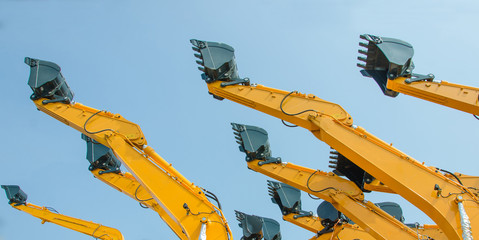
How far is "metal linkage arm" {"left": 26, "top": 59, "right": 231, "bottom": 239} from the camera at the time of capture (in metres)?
9.31

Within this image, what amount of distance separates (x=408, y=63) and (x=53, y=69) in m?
8.30

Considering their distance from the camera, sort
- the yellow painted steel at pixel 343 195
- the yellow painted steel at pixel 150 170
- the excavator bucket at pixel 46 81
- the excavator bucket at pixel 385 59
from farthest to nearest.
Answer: the excavator bucket at pixel 46 81 < the yellow painted steel at pixel 343 195 < the excavator bucket at pixel 385 59 < the yellow painted steel at pixel 150 170

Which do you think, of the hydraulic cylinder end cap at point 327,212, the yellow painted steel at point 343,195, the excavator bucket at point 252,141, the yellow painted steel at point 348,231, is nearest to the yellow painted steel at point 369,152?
the yellow painted steel at point 343,195

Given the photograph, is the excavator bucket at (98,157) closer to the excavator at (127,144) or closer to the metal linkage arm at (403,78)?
the excavator at (127,144)

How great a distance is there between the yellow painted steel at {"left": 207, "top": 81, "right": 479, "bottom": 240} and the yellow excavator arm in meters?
7.73

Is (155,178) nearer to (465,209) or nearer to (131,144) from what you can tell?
(131,144)

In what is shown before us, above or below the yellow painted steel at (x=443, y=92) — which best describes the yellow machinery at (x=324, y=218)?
below

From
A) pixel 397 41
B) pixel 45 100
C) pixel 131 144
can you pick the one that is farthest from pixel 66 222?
pixel 397 41

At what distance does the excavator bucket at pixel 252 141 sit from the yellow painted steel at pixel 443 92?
465 centimetres

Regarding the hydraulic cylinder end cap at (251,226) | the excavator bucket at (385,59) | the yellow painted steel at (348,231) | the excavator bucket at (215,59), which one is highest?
the excavator bucket at (215,59)

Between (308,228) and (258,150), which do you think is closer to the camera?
(258,150)

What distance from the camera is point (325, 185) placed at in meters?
12.6

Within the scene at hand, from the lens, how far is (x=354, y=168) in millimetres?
12672

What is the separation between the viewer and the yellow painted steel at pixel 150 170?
366 inches
